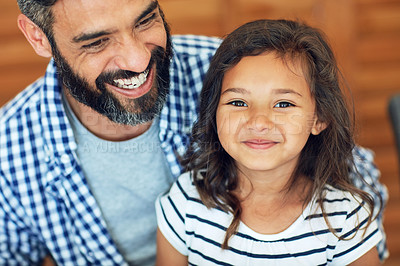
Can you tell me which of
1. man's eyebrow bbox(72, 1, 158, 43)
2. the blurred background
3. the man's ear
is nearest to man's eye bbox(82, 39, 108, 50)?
man's eyebrow bbox(72, 1, 158, 43)

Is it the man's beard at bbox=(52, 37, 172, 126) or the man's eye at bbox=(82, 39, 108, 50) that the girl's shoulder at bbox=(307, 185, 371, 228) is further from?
the man's eye at bbox=(82, 39, 108, 50)

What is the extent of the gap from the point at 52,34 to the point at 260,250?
2.42 ft

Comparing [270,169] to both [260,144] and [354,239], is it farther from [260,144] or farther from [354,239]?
[354,239]

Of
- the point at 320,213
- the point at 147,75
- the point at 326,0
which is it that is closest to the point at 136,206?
the point at 147,75

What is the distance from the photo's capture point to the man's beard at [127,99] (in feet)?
4.08

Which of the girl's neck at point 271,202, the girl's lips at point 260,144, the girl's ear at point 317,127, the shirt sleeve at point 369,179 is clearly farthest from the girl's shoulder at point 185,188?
the shirt sleeve at point 369,179

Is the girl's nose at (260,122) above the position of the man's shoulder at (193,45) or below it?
below

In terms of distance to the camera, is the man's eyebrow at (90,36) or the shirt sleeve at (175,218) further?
the shirt sleeve at (175,218)

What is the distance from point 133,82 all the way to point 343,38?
3.95 feet

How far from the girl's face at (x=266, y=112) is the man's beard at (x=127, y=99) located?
0.68ft

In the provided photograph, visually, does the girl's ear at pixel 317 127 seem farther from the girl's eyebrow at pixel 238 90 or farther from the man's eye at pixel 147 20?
the man's eye at pixel 147 20

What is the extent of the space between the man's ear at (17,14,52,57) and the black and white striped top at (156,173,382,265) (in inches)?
21.0

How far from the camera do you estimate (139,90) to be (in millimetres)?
1242

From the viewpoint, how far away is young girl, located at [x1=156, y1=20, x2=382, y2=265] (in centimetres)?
111
